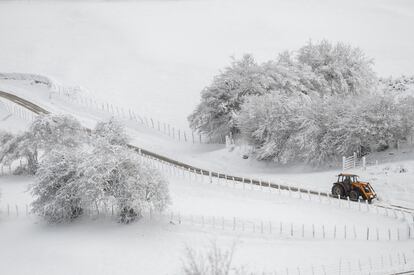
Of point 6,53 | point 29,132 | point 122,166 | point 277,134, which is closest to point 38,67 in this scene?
point 6,53

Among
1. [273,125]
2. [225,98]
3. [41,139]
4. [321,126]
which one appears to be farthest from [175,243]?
[225,98]

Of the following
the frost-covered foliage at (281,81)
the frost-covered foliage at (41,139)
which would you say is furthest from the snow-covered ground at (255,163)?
the frost-covered foliage at (41,139)

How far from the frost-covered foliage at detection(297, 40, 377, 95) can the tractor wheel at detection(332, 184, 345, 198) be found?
29.2 m

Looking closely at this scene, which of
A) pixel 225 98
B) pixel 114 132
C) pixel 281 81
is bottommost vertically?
pixel 114 132

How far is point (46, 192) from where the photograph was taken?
124 ft

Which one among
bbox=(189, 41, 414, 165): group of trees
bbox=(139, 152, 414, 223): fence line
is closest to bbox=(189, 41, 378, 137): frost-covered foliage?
bbox=(189, 41, 414, 165): group of trees

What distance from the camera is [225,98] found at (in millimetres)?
63531

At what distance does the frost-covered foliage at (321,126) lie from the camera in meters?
46.3

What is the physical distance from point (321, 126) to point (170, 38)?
80.7 metres

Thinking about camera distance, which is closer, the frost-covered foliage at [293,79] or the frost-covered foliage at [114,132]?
the frost-covered foliage at [114,132]

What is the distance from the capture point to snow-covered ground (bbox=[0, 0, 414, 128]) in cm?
9462

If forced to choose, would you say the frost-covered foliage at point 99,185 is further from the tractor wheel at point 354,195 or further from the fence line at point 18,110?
the fence line at point 18,110

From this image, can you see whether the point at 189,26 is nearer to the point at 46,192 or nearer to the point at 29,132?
the point at 29,132

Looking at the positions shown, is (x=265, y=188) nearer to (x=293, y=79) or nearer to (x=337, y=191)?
(x=337, y=191)
